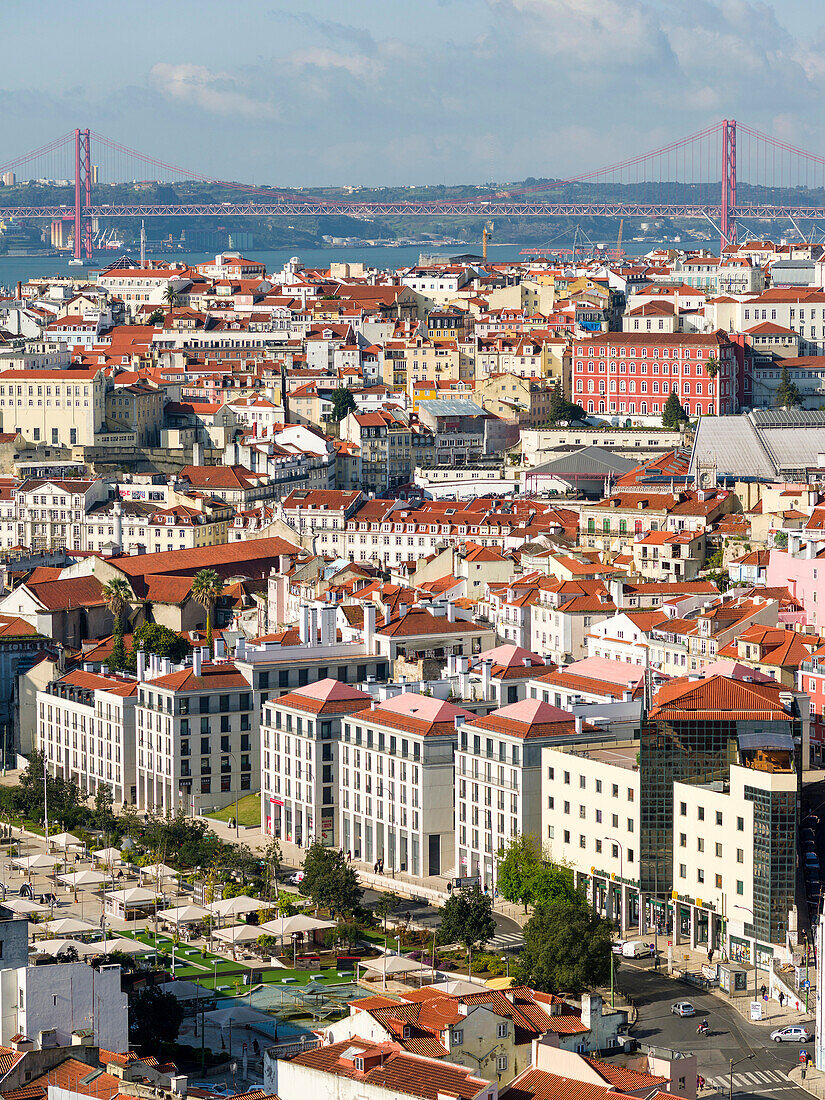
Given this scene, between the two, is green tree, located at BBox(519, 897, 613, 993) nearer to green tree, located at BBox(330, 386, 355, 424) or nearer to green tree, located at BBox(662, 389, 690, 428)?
green tree, located at BBox(662, 389, 690, 428)

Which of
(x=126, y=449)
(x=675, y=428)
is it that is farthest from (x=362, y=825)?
(x=126, y=449)

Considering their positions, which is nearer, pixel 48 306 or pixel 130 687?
pixel 130 687

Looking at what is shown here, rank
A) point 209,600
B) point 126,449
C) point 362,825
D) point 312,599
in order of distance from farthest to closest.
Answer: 1. point 126,449
2. point 209,600
3. point 312,599
4. point 362,825

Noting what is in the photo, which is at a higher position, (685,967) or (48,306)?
(48,306)

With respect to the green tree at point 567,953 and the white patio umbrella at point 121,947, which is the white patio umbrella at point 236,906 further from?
the green tree at point 567,953

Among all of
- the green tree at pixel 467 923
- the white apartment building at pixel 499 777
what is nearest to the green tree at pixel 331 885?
the green tree at pixel 467 923

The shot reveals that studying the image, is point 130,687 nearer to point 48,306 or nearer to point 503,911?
point 503,911
